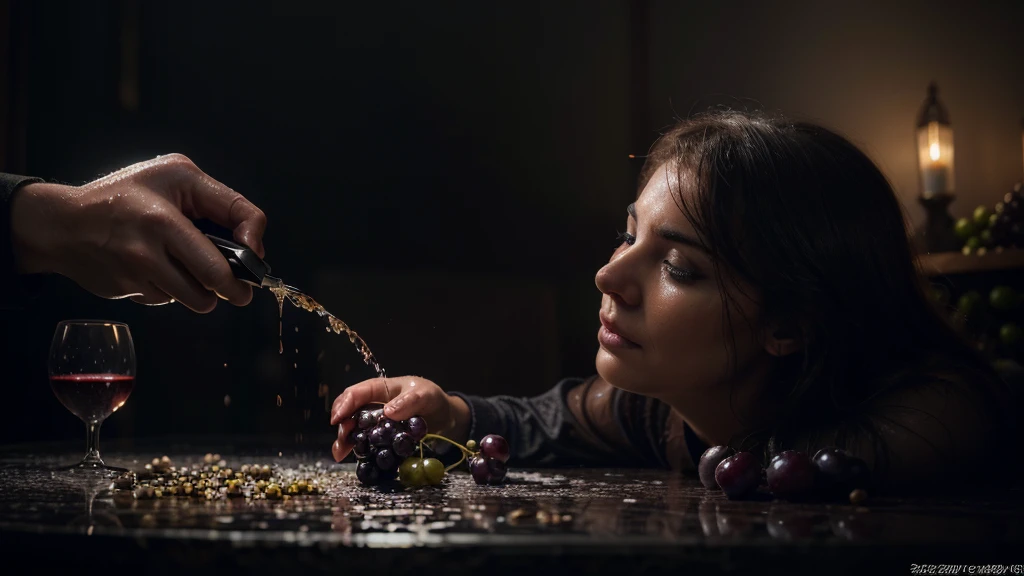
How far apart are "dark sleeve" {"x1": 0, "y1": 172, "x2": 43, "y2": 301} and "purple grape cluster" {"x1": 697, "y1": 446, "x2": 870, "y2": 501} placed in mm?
964

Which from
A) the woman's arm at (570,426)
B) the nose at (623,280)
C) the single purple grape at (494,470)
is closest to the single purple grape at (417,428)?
the single purple grape at (494,470)

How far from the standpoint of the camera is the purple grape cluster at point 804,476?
37.1 inches

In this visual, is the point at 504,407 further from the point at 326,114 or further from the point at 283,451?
the point at 326,114

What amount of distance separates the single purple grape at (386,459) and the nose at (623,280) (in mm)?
372

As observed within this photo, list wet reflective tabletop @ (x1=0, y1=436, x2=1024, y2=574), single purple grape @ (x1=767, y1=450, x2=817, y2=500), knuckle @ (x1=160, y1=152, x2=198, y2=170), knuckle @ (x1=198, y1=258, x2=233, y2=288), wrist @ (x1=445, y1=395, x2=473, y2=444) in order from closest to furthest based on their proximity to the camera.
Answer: wet reflective tabletop @ (x1=0, y1=436, x2=1024, y2=574) → single purple grape @ (x1=767, y1=450, x2=817, y2=500) → knuckle @ (x1=198, y1=258, x2=233, y2=288) → knuckle @ (x1=160, y1=152, x2=198, y2=170) → wrist @ (x1=445, y1=395, x2=473, y2=444)

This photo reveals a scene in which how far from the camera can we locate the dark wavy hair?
3.90 feet

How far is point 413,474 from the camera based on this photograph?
3.67 feet

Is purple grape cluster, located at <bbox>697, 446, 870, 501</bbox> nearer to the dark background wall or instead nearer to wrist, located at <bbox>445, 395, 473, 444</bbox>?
wrist, located at <bbox>445, 395, 473, 444</bbox>

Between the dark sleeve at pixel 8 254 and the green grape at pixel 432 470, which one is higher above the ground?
the dark sleeve at pixel 8 254

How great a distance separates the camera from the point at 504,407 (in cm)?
167

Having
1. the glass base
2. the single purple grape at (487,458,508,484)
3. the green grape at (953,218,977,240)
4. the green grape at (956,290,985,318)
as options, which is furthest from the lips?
the green grape at (953,218,977,240)

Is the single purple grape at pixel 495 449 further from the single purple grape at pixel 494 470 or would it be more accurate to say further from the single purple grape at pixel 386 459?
the single purple grape at pixel 386 459

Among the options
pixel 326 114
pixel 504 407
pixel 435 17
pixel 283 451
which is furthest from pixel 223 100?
pixel 504 407

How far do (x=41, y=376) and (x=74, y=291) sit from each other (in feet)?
0.82
